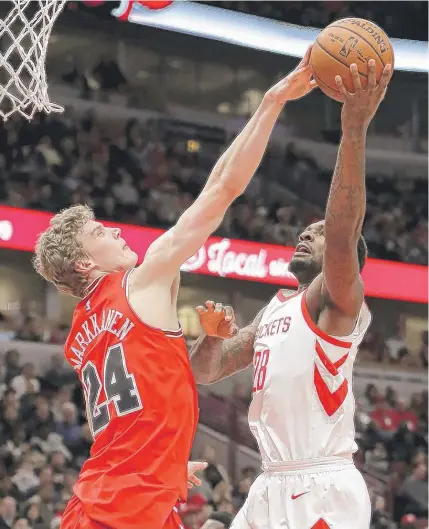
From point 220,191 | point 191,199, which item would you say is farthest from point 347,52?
point 191,199

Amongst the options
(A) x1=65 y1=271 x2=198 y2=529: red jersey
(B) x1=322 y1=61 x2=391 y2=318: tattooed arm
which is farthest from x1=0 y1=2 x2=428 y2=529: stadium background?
(B) x1=322 y1=61 x2=391 y2=318: tattooed arm

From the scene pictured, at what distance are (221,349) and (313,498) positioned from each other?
89cm

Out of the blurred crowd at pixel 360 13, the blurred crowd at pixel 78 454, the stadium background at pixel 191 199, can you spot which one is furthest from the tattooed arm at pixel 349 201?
the blurred crowd at pixel 360 13

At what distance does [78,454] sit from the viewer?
11.5m

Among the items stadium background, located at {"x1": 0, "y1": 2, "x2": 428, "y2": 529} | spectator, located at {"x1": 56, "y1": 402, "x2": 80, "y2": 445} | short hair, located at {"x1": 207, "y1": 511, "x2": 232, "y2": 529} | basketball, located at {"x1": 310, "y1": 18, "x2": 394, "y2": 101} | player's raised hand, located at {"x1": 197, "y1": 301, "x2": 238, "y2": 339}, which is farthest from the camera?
stadium background, located at {"x1": 0, "y1": 2, "x2": 428, "y2": 529}

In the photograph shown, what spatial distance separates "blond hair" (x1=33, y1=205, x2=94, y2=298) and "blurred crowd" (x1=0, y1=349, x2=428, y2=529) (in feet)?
15.7

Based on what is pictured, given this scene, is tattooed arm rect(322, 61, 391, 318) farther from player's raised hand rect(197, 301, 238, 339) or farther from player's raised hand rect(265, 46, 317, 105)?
player's raised hand rect(197, 301, 238, 339)

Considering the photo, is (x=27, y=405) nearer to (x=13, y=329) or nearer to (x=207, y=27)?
(x=13, y=329)

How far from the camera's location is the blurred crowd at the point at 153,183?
14.1m

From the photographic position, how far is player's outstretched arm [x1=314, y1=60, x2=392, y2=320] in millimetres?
3697

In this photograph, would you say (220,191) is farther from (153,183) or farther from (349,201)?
(153,183)

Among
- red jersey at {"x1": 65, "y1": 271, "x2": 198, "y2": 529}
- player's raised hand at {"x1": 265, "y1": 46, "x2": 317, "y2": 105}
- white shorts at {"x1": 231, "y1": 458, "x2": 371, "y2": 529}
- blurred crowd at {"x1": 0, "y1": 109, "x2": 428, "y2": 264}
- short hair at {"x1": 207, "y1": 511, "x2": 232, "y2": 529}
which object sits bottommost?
short hair at {"x1": 207, "y1": 511, "x2": 232, "y2": 529}

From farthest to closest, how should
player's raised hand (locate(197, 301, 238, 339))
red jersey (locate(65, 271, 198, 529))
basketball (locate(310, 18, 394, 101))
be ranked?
player's raised hand (locate(197, 301, 238, 339))
basketball (locate(310, 18, 394, 101))
red jersey (locate(65, 271, 198, 529))

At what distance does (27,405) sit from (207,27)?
5812mm
